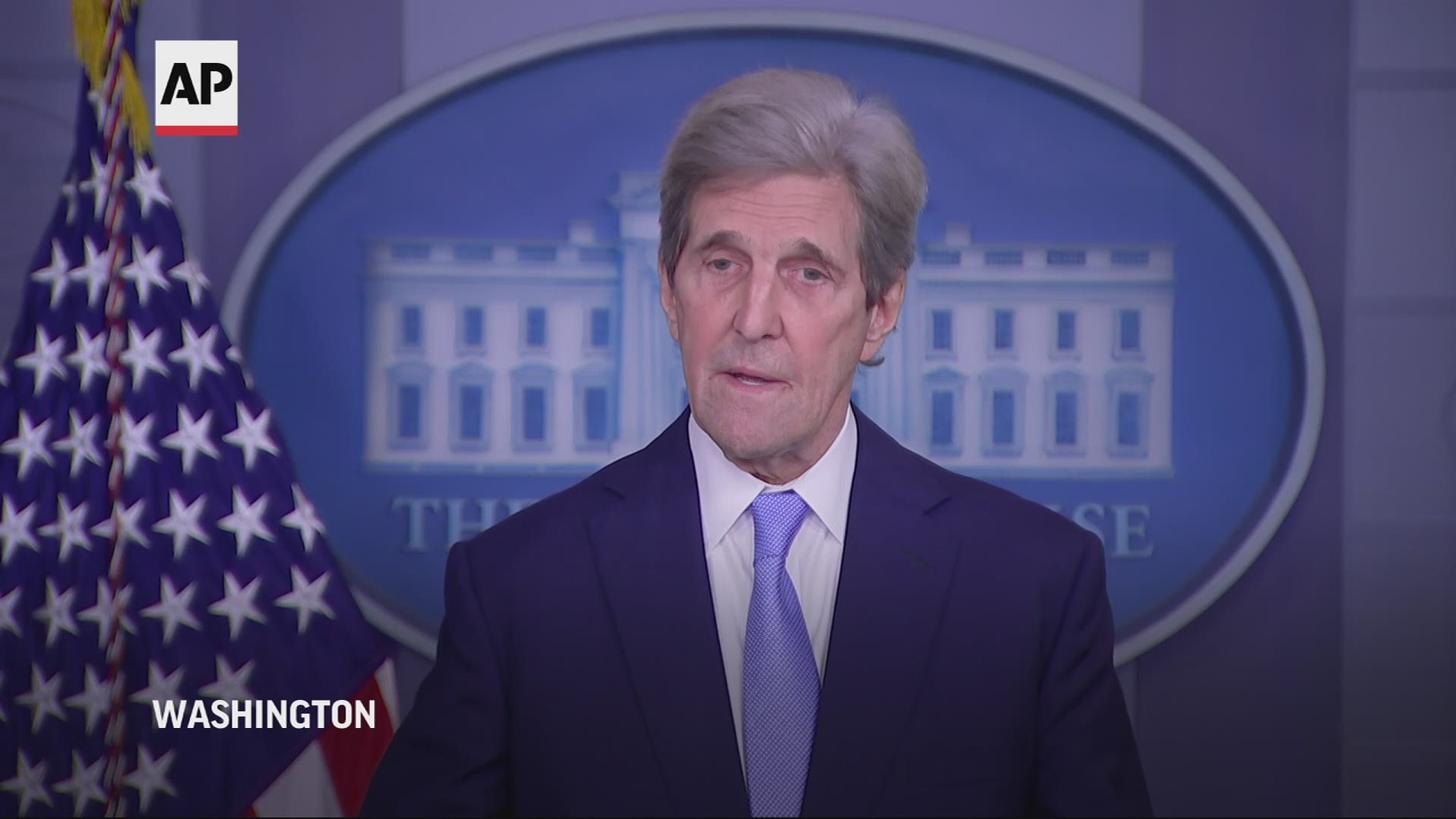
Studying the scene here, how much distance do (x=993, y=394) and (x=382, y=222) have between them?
3.65ft

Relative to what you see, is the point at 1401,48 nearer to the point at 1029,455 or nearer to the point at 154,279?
the point at 1029,455

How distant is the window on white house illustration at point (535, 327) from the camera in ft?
7.25

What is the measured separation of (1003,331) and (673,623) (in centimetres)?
97

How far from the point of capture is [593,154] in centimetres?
219

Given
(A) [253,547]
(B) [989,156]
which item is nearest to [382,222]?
(A) [253,547]

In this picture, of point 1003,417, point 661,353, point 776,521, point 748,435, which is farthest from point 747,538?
point 1003,417

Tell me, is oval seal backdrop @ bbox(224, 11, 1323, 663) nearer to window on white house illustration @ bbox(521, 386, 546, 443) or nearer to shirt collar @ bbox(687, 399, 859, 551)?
window on white house illustration @ bbox(521, 386, 546, 443)

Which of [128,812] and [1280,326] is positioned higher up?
[1280,326]

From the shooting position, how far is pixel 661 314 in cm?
220

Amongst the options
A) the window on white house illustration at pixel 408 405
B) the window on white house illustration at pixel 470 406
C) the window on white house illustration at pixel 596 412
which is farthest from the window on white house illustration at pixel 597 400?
the window on white house illustration at pixel 408 405

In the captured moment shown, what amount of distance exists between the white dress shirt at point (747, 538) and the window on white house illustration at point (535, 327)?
660 millimetres

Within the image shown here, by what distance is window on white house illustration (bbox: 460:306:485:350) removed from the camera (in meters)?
2.22

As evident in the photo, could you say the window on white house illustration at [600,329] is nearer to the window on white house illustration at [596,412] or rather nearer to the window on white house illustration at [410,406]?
the window on white house illustration at [596,412]

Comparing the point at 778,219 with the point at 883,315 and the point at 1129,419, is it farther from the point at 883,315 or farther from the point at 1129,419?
the point at 1129,419
